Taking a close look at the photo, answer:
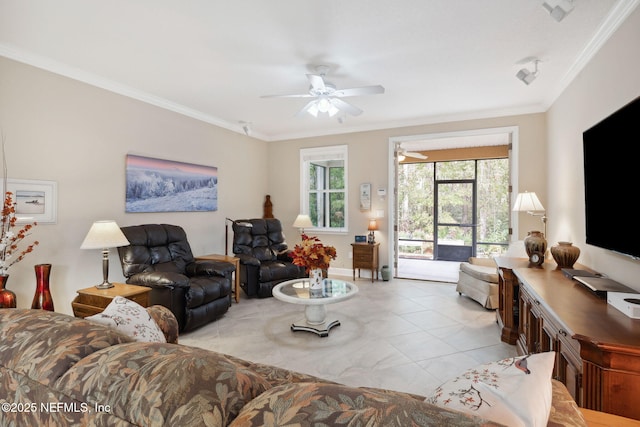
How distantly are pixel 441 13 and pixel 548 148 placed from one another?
3.02 metres

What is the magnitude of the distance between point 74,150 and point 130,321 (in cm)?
300

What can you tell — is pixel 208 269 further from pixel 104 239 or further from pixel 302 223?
pixel 302 223

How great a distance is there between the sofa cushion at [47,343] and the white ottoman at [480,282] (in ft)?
13.3

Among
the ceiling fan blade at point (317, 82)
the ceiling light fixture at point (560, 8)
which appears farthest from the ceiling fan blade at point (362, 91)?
the ceiling light fixture at point (560, 8)

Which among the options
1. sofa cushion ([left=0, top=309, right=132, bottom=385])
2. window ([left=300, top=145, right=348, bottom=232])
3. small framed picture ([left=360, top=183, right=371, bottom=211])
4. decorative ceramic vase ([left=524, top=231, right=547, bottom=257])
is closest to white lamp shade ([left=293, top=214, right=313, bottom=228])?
window ([left=300, top=145, right=348, bottom=232])

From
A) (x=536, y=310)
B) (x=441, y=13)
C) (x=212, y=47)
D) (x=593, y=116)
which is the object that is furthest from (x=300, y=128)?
(x=536, y=310)

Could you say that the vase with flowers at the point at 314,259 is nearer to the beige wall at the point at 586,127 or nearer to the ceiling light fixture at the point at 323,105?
the ceiling light fixture at the point at 323,105

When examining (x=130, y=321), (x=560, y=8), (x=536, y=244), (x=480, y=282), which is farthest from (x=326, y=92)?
(x=480, y=282)

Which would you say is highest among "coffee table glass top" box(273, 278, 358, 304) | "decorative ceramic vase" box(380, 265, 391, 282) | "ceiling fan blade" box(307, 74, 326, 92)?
"ceiling fan blade" box(307, 74, 326, 92)

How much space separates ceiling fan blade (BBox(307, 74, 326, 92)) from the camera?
9.84 ft

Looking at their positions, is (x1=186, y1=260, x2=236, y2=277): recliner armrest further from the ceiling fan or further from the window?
the window

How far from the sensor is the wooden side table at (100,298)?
2.73m

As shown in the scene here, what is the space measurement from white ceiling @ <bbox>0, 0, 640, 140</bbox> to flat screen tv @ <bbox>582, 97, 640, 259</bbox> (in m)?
0.91

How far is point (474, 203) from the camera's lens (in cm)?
754
